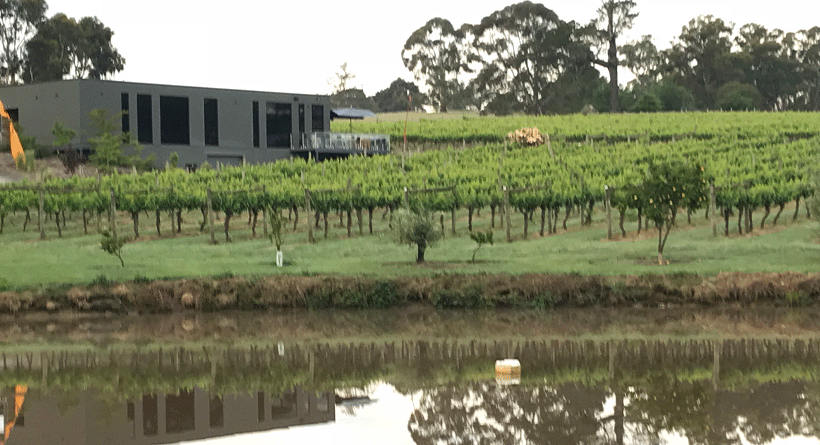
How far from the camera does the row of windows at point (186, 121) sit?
52.4 m

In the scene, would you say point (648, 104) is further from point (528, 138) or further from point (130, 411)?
point (130, 411)

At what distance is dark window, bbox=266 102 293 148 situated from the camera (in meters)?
56.0

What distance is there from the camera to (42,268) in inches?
1062

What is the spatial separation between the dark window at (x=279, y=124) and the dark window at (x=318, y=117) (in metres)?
1.47

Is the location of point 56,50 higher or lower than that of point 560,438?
higher

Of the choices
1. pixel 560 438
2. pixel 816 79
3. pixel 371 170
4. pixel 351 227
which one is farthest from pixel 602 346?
pixel 816 79

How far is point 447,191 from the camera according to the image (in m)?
35.8

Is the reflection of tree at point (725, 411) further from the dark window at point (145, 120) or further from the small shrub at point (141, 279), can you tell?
the dark window at point (145, 120)

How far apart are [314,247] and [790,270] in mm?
13048

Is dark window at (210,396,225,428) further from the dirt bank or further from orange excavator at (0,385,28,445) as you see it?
the dirt bank

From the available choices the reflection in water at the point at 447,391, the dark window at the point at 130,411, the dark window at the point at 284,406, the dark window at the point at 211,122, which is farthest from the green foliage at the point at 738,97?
the dark window at the point at 130,411

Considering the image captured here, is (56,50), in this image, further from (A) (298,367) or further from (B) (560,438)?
(B) (560,438)

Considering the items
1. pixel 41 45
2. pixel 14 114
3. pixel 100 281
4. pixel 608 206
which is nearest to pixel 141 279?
pixel 100 281

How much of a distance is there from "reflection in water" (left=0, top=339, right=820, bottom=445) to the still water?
3 centimetres
